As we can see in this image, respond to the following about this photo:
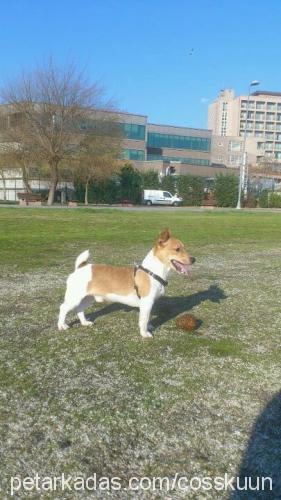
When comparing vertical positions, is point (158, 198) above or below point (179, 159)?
below

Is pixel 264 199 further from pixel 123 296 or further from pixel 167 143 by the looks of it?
pixel 123 296

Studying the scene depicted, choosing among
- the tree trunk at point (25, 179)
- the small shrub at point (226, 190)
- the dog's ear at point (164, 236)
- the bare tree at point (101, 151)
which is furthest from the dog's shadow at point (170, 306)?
the small shrub at point (226, 190)

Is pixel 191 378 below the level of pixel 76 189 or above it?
below

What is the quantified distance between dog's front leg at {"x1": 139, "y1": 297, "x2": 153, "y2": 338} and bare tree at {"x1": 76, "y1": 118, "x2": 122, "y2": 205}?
38816 millimetres

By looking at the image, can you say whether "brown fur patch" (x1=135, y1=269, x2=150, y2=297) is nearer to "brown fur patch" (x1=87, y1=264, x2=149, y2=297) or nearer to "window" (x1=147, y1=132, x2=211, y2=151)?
"brown fur patch" (x1=87, y1=264, x2=149, y2=297)

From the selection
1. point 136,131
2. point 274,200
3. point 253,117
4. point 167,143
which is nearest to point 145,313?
point 274,200

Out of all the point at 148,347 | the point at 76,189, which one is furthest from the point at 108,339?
the point at 76,189

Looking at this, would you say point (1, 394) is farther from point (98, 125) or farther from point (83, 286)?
point (98, 125)

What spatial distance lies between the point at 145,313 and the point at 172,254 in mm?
718

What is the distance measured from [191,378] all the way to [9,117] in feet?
139

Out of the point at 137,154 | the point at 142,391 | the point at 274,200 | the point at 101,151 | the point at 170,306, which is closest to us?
the point at 142,391

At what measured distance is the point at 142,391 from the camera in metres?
3.77

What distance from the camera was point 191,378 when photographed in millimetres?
4047

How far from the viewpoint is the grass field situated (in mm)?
2875
